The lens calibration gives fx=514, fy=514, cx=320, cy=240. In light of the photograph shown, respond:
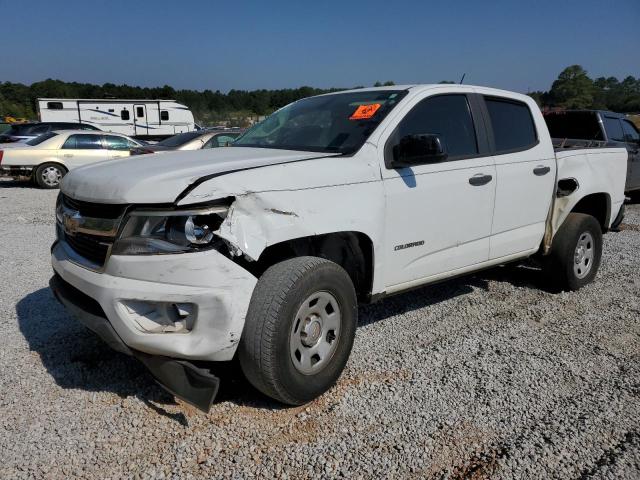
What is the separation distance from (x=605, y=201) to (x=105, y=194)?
492 centimetres

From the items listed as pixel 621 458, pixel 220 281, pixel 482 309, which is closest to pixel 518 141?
pixel 482 309

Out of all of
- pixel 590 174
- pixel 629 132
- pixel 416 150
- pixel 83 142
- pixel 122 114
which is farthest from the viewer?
pixel 122 114

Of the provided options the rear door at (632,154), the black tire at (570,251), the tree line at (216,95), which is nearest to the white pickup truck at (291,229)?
the black tire at (570,251)

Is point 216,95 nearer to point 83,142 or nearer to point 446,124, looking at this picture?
point 83,142

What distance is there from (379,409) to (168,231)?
60.4 inches

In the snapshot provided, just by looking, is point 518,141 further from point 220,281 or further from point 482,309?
point 220,281

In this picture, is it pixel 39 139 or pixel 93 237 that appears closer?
pixel 93 237

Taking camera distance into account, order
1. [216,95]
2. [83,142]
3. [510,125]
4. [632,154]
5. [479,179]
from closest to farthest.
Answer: [479,179], [510,125], [632,154], [83,142], [216,95]

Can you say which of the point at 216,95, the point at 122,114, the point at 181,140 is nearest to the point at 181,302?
the point at 181,140

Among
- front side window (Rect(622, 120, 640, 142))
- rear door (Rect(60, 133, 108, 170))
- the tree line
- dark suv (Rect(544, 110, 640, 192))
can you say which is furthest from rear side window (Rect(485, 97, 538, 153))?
the tree line

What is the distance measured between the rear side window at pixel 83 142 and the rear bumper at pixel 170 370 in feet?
40.2

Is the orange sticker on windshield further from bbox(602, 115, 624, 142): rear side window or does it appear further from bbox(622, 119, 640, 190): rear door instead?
bbox(622, 119, 640, 190): rear door

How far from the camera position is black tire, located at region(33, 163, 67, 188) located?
43.5ft

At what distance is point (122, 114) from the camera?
32094 millimetres
